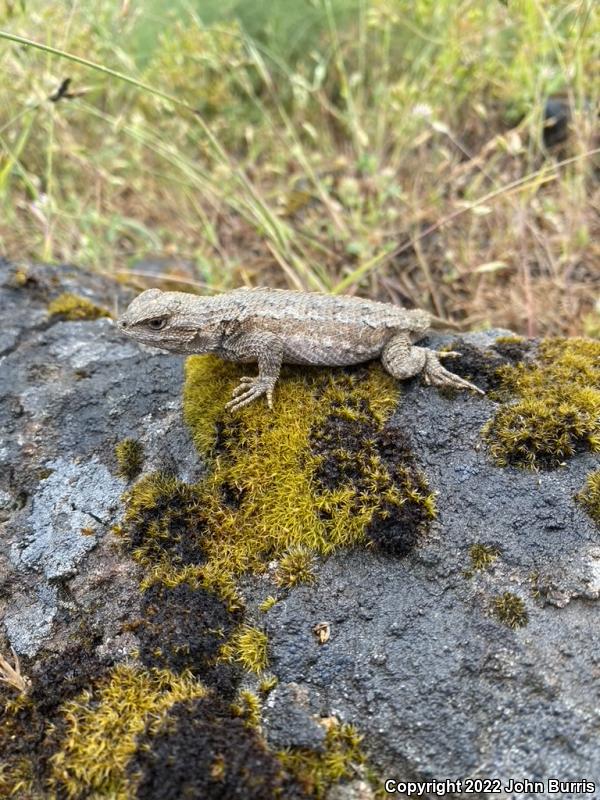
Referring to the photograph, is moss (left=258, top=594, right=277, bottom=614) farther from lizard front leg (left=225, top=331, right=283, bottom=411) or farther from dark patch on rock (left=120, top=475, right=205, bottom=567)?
lizard front leg (left=225, top=331, right=283, bottom=411)

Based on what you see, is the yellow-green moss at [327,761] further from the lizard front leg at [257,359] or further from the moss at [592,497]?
the lizard front leg at [257,359]

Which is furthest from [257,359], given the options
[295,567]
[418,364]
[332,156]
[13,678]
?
[332,156]

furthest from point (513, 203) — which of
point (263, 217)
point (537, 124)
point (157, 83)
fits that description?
point (157, 83)

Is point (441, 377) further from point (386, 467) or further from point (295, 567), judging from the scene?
point (295, 567)

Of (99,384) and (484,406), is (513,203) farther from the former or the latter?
(99,384)

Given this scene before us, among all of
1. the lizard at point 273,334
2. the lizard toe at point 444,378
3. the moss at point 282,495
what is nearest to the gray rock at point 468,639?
the moss at point 282,495
